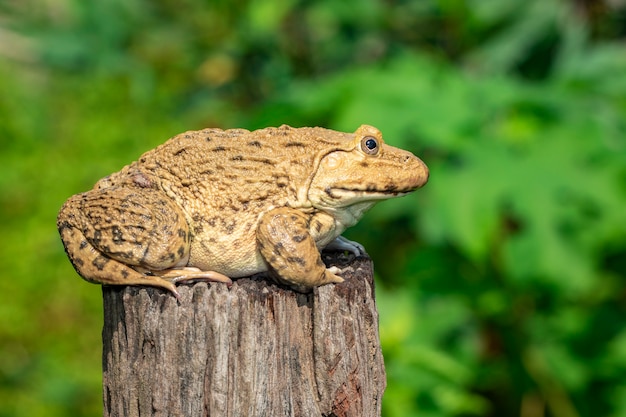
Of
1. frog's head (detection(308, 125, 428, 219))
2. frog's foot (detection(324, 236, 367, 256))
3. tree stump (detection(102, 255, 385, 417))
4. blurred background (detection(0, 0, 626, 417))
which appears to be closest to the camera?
tree stump (detection(102, 255, 385, 417))

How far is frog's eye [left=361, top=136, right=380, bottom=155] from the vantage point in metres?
3.47

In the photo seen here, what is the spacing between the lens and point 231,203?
3412 millimetres

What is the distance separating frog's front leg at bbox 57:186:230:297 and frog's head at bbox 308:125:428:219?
535 mm

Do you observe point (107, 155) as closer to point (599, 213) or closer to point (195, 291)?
point (599, 213)

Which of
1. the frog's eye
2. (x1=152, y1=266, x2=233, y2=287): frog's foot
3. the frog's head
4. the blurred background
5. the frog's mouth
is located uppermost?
the blurred background

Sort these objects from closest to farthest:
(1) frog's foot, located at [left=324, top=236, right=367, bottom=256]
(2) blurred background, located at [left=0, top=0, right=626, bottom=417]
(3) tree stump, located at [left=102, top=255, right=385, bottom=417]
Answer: (3) tree stump, located at [left=102, top=255, right=385, bottom=417]
(1) frog's foot, located at [left=324, top=236, right=367, bottom=256]
(2) blurred background, located at [left=0, top=0, right=626, bottom=417]

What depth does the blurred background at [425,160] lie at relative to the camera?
218 inches

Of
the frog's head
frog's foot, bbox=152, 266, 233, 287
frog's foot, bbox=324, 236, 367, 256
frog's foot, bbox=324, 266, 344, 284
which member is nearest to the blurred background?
frog's foot, bbox=324, 236, 367, 256

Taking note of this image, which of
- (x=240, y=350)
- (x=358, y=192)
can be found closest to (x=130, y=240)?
(x=240, y=350)

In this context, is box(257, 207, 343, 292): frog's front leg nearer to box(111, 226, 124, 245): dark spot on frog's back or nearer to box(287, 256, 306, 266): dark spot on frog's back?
box(287, 256, 306, 266): dark spot on frog's back

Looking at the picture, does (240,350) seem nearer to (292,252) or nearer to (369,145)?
(292,252)

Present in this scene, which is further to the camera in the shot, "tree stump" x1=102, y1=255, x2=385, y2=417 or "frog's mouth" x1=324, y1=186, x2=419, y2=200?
"frog's mouth" x1=324, y1=186, x2=419, y2=200

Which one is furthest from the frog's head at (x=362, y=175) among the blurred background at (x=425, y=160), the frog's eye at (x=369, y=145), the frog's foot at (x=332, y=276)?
the blurred background at (x=425, y=160)

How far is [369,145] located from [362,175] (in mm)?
129
